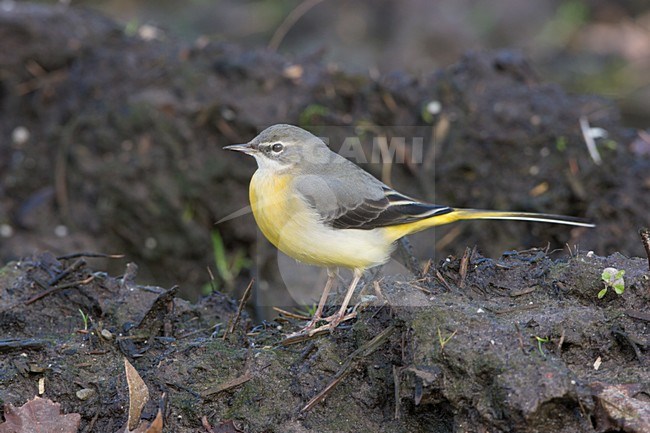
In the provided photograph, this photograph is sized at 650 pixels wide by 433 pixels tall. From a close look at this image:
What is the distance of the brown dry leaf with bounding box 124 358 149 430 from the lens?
14.7 feet

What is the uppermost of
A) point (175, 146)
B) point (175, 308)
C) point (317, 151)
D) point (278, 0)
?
point (317, 151)

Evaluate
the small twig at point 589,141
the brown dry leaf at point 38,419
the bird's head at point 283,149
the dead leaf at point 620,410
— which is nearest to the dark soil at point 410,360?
the dead leaf at point 620,410

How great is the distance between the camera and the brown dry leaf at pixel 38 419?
4.39 metres

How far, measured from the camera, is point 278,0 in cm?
1725

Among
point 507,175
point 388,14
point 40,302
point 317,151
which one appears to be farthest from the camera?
point 388,14

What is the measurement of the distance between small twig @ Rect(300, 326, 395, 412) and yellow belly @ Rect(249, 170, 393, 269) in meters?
1.09

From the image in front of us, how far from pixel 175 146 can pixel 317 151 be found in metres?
3.25

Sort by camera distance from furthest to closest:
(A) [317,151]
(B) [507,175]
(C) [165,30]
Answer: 1. (C) [165,30]
2. (B) [507,175]
3. (A) [317,151]

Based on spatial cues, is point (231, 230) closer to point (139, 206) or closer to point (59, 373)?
point (139, 206)

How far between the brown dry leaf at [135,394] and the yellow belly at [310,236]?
1510mm

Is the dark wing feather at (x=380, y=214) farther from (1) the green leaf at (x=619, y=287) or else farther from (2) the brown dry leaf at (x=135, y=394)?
(2) the brown dry leaf at (x=135, y=394)

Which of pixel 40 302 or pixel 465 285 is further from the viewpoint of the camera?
pixel 40 302

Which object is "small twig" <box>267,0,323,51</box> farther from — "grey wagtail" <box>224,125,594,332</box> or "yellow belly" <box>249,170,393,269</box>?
"yellow belly" <box>249,170,393,269</box>

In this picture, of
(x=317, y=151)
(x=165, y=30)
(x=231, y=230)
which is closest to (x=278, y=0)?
(x=165, y=30)
